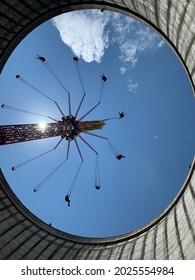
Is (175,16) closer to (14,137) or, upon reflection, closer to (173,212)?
(173,212)

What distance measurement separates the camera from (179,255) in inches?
418

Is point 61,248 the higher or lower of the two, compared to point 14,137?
lower

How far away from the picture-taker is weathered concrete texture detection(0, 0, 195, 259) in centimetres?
1146

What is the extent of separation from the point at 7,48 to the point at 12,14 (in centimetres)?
235

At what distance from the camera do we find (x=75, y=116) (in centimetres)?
2366

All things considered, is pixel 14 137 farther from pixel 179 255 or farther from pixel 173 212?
pixel 179 255

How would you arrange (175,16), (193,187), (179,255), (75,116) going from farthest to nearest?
(75,116), (193,187), (175,16), (179,255)

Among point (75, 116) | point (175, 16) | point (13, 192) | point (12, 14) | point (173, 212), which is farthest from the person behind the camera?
point (75, 116)

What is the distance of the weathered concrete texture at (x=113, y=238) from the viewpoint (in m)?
11.5

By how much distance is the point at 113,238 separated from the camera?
55.1 ft

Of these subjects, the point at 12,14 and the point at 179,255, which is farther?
the point at 12,14

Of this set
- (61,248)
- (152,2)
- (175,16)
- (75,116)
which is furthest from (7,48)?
(61,248)

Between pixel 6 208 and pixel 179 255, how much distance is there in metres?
11.1

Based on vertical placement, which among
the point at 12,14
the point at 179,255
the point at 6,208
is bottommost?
the point at 179,255
